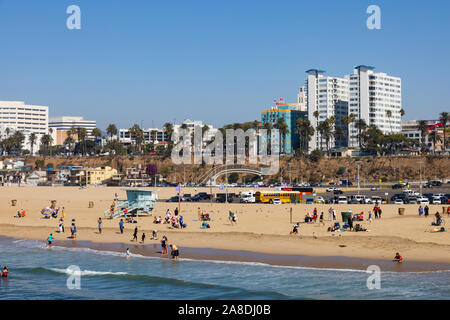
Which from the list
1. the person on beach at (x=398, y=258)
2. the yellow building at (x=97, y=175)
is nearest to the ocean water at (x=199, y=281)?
the person on beach at (x=398, y=258)

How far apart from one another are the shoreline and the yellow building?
11407cm

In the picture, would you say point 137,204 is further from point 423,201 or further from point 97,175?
point 97,175

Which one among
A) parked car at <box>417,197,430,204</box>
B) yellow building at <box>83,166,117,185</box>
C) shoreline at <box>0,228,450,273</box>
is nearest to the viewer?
shoreline at <box>0,228,450,273</box>

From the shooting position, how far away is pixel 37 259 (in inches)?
1342

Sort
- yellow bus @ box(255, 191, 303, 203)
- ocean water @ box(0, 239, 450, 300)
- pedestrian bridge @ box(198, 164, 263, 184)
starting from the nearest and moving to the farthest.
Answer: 1. ocean water @ box(0, 239, 450, 300)
2. yellow bus @ box(255, 191, 303, 203)
3. pedestrian bridge @ box(198, 164, 263, 184)

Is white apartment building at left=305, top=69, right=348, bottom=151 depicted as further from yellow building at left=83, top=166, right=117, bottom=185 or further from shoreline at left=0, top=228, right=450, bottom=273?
shoreline at left=0, top=228, right=450, bottom=273

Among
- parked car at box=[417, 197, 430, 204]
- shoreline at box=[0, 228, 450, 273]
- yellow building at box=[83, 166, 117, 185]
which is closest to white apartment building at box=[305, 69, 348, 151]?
yellow building at box=[83, 166, 117, 185]

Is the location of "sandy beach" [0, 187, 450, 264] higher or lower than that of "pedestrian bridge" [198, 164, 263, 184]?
lower

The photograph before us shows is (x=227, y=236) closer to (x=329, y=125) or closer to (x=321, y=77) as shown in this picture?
(x=329, y=125)

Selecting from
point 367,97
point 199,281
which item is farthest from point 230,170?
point 199,281

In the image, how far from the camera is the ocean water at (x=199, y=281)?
24.1 m

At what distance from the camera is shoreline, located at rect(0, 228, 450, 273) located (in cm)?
2811

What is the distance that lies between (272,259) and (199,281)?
245 inches
